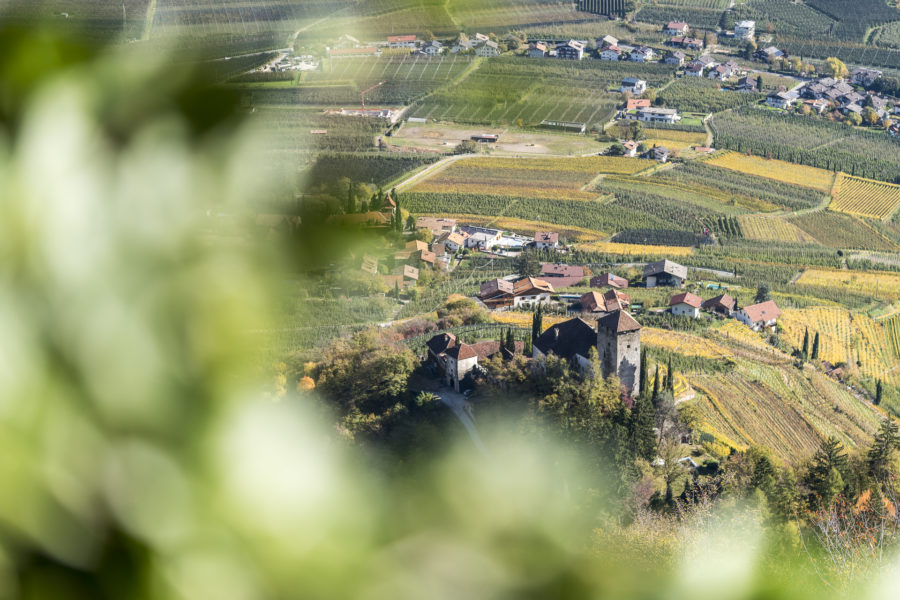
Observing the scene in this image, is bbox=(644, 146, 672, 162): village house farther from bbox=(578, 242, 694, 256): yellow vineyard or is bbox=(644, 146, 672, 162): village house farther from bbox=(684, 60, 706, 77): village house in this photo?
bbox=(684, 60, 706, 77): village house

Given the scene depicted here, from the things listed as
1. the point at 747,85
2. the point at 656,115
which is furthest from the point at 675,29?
the point at 656,115

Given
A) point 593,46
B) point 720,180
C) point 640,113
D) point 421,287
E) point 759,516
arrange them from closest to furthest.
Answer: point 759,516, point 421,287, point 720,180, point 640,113, point 593,46

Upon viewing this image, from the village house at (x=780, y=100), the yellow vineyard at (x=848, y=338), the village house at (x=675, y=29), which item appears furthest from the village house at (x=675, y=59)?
the yellow vineyard at (x=848, y=338)

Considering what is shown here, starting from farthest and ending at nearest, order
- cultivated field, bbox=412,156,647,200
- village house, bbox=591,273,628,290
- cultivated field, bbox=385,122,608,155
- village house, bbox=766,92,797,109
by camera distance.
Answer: village house, bbox=766,92,797,109
cultivated field, bbox=385,122,608,155
cultivated field, bbox=412,156,647,200
village house, bbox=591,273,628,290

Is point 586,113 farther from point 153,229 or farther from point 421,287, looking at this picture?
point 153,229

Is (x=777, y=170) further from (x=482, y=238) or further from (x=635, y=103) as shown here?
(x=482, y=238)

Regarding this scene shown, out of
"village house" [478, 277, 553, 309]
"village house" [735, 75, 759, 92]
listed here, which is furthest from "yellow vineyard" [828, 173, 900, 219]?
"village house" [478, 277, 553, 309]

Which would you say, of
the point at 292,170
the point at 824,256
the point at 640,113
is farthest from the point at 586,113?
the point at 292,170
